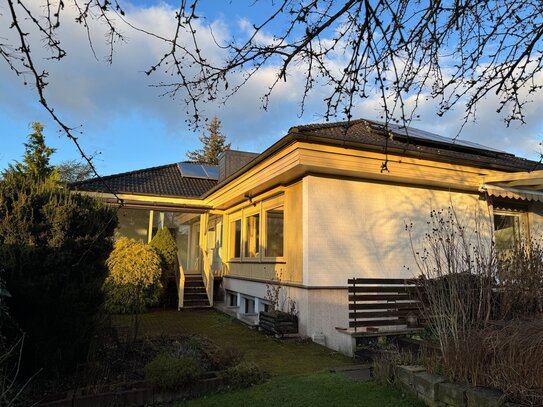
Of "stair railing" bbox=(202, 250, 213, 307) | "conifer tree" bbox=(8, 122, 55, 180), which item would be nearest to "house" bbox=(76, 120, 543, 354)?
"stair railing" bbox=(202, 250, 213, 307)

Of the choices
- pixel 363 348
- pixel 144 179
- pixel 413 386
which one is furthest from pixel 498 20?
pixel 144 179

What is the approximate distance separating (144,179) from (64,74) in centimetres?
1578

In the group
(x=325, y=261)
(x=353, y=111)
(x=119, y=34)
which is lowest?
(x=325, y=261)

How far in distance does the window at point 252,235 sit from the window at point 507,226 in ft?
23.2

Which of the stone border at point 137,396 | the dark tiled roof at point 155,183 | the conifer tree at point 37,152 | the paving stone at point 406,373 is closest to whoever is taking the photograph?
the stone border at point 137,396

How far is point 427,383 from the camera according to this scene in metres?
4.50

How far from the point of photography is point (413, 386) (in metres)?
4.71

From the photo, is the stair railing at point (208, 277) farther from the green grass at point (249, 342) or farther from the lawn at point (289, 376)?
the lawn at point (289, 376)

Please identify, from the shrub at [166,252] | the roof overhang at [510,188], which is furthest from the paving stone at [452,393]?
the shrub at [166,252]

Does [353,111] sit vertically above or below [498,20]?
below

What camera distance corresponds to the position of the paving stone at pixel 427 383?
14.4 ft

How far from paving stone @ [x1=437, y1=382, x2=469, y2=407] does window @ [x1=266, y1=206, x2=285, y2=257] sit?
6693mm

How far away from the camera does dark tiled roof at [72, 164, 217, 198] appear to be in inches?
637

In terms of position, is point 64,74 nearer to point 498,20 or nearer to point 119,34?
point 119,34
